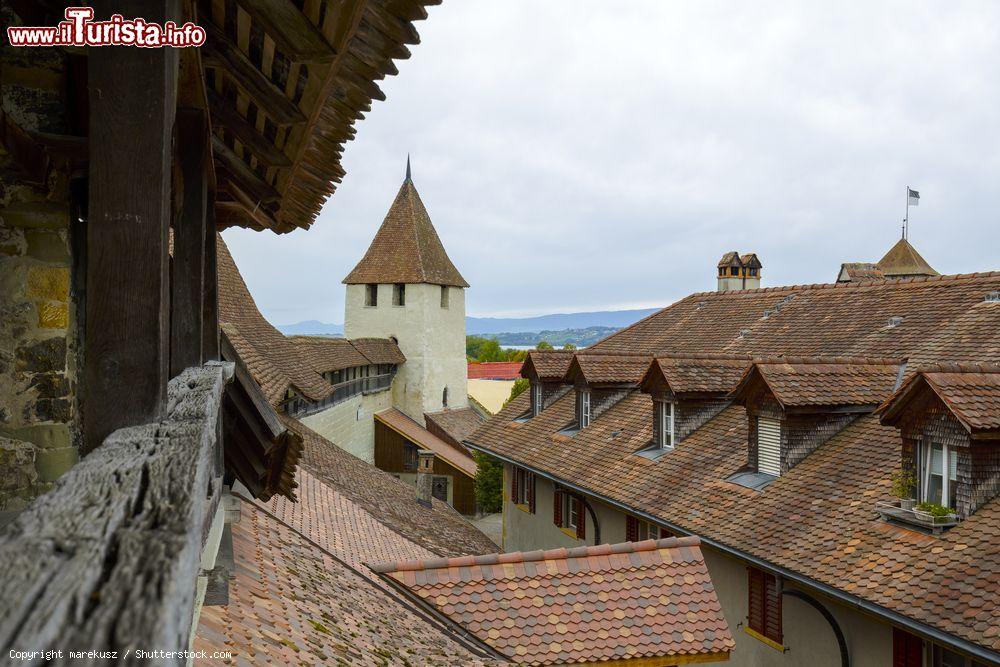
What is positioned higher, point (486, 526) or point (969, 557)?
point (969, 557)

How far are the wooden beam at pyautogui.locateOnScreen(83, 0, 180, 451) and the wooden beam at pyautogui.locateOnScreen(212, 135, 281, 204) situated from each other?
2.01 meters

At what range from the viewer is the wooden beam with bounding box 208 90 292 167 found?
12.9 ft

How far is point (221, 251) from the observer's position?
14.7m

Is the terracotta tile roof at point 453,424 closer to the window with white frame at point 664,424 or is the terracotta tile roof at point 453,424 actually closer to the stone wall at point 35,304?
the window with white frame at point 664,424

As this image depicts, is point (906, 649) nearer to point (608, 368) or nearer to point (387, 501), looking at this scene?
point (608, 368)

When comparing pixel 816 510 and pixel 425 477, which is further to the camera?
pixel 425 477

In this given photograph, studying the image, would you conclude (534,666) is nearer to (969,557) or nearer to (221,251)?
(969,557)

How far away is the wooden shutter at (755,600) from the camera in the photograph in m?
9.05

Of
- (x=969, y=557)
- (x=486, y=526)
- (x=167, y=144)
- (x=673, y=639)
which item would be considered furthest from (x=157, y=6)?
(x=486, y=526)

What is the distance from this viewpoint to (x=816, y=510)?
8742mm

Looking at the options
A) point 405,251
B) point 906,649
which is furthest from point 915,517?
point 405,251

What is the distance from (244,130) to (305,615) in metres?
3.07

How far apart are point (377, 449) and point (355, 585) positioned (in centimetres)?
2803

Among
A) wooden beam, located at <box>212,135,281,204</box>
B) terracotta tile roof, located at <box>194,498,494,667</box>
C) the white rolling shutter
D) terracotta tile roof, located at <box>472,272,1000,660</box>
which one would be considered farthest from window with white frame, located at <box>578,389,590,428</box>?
wooden beam, located at <box>212,135,281,204</box>
